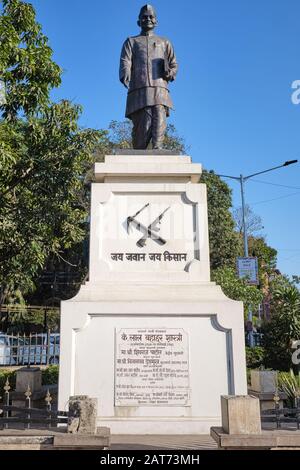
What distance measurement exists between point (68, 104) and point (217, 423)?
10.1 m

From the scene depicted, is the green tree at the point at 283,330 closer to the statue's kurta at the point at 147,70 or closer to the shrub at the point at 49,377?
the shrub at the point at 49,377

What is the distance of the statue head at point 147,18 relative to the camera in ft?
28.6

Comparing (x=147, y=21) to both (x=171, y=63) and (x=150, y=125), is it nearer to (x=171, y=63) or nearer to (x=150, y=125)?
(x=171, y=63)

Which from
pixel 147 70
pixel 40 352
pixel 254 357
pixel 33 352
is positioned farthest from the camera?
pixel 33 352

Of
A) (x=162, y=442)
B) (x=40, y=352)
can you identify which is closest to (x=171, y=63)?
Answer: (x=162, y=442)

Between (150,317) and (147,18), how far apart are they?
6123 mm

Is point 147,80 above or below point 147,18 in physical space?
below

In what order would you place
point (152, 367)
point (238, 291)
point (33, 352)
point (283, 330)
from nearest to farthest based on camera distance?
point (152, 367) < point (283, 330) < point (33, 352) < point (238, 291)

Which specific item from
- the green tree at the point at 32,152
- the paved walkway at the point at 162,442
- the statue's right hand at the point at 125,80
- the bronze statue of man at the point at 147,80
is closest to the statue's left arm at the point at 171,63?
the bronze statue of man at the point at 147,80

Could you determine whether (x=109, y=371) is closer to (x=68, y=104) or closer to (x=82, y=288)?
(x=82, y=288)

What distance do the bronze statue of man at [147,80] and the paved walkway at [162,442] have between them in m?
5.17

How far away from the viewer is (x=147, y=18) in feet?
28.7

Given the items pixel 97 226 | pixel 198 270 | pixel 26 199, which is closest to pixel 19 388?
pixel 97 226

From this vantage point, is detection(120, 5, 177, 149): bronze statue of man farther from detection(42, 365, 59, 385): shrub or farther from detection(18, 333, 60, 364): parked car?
detection(18, 333, 60, 364): parked car
